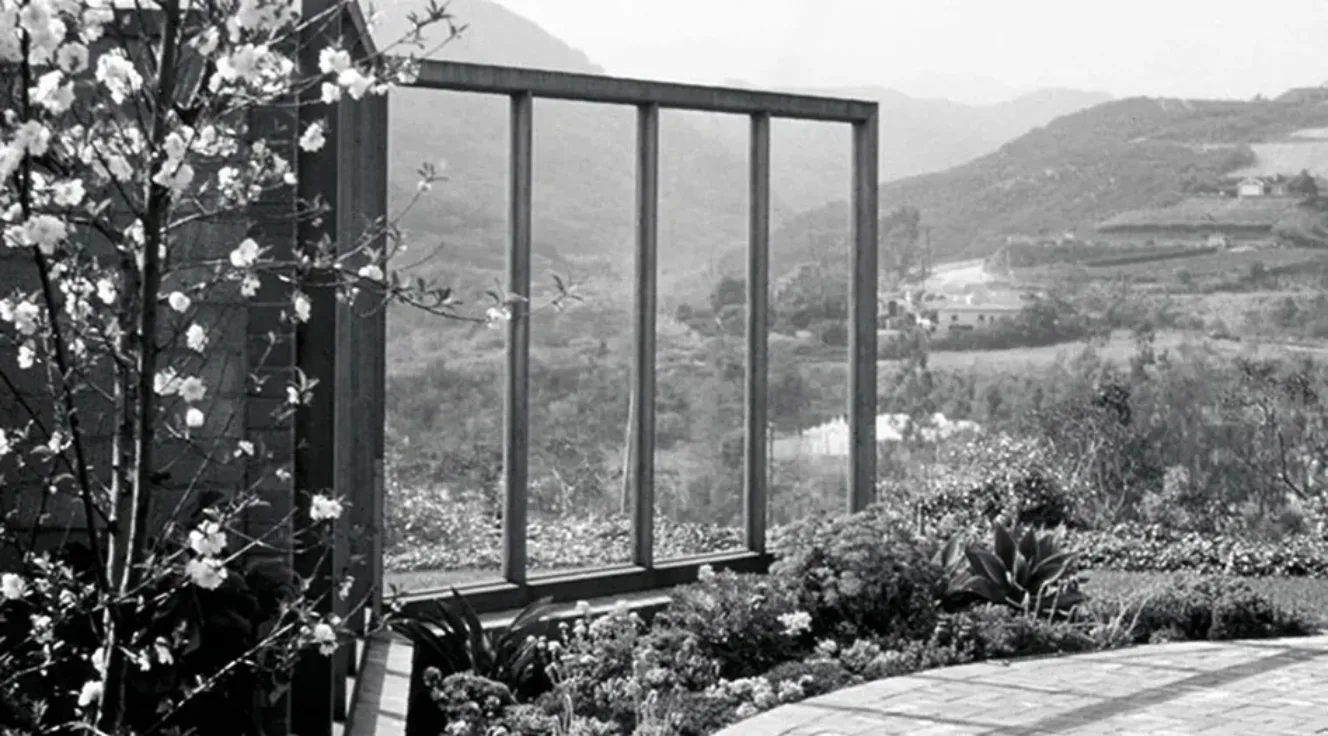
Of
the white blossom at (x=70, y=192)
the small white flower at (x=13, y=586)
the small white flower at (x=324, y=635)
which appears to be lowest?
the small white flower at (x=324, y=635)

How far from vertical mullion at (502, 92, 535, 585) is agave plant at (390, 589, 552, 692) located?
38.8 inches

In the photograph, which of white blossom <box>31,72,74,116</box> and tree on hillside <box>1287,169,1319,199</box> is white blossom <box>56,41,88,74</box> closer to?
white blossom <box>31,72,74,116</box>

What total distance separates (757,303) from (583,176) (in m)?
1.17

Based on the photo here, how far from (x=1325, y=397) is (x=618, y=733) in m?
11.9

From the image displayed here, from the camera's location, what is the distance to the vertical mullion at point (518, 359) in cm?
860

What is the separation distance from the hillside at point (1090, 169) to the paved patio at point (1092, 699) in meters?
13.2

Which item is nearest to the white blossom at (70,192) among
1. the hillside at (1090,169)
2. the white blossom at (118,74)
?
the white blossom at (118,74)

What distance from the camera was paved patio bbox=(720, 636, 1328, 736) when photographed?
19.8ft

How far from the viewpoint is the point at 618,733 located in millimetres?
6250

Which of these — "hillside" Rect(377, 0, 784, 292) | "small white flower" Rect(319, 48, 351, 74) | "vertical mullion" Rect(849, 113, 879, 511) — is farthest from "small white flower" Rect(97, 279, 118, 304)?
"vertical mullion" Rect(849, 113, 879, 511)

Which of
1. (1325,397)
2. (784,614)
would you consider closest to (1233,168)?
(1325,397)

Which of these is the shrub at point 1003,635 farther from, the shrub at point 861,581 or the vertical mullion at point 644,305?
the vertical mullion at point 644,305

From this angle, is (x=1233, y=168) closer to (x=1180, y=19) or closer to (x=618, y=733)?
(x=1180, y=19)

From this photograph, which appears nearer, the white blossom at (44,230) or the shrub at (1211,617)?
the white blossom at (44,230)
